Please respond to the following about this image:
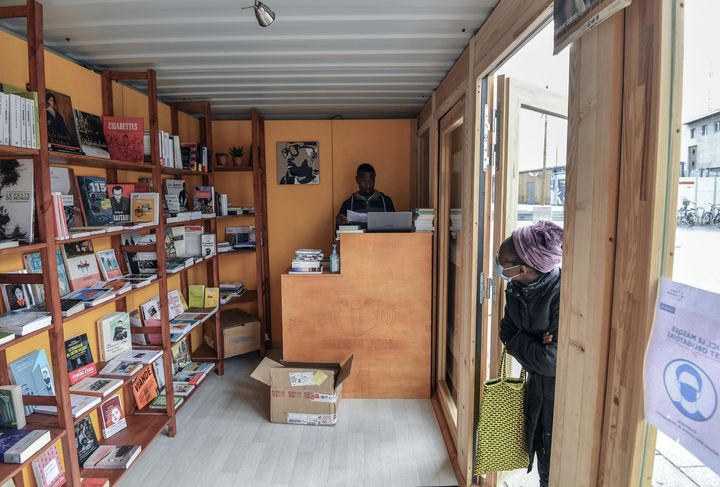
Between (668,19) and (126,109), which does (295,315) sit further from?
(668,19)

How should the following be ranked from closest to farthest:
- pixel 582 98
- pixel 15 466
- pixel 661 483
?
pixel 661 483, pixel 582 98, pixel 15 466

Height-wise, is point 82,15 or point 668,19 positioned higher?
point 82,15

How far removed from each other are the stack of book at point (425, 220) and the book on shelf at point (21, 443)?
8.79 ft

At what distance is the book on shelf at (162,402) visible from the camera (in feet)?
10.0

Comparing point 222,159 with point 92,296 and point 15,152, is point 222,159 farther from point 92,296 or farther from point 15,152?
point 15,152

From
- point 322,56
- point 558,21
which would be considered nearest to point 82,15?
point 322,56

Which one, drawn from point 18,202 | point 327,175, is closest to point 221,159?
point 327,175

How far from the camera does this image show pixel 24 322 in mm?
Answer: 1771

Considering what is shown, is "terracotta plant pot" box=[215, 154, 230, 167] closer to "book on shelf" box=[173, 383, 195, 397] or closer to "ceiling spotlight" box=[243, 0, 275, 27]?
"book on shelf" box=[173, 383, 195, 397]

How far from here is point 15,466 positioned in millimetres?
1625

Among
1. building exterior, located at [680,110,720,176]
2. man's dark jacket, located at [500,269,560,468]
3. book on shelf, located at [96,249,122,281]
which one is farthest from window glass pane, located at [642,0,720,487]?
book on shelf, located at [96,249,122,281]

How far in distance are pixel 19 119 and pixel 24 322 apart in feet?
2.89

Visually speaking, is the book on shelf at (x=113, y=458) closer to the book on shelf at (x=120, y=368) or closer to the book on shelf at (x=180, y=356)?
the book on shelf at (x=120, y=368)

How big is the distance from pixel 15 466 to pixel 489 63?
273 cm
